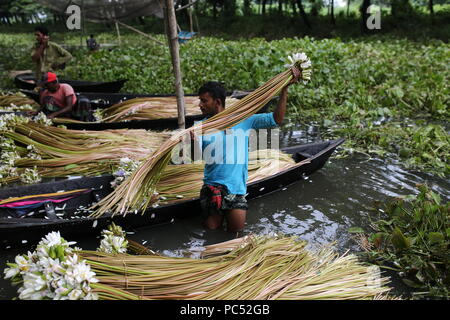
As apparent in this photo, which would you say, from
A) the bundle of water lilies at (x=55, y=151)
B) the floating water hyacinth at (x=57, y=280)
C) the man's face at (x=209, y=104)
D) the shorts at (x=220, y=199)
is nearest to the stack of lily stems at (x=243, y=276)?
the floating water hyacinth at (x=57, y=280)

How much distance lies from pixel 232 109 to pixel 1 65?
13701mm

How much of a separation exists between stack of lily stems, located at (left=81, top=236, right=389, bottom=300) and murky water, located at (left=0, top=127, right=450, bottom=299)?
948mm

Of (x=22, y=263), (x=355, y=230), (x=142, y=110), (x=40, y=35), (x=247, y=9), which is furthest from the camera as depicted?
(x=247, y=9)

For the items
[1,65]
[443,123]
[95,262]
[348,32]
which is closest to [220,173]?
[95,262]

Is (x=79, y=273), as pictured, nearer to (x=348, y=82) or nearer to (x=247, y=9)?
(x=348, y=82)

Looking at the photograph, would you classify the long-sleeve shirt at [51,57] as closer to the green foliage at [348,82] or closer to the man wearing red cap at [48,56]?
the man wearing red cap at [48,56]

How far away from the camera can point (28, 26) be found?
122ft

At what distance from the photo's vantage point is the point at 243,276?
2.26 meters

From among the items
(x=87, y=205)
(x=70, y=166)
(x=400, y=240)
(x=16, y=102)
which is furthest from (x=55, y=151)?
(x=400, y=240)

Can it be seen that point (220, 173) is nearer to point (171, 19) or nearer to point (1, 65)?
point (171, 19)

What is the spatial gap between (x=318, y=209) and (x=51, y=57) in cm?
597

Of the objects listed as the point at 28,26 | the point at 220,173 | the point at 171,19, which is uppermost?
the point at 28,26

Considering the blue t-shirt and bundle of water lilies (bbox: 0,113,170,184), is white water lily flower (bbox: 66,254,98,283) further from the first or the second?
bundle of water lilies (bbox: 0,113,170,184)

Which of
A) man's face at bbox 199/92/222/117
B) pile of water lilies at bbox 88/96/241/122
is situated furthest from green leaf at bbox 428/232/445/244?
pile of water lilies at bbox 88/96/241/122
